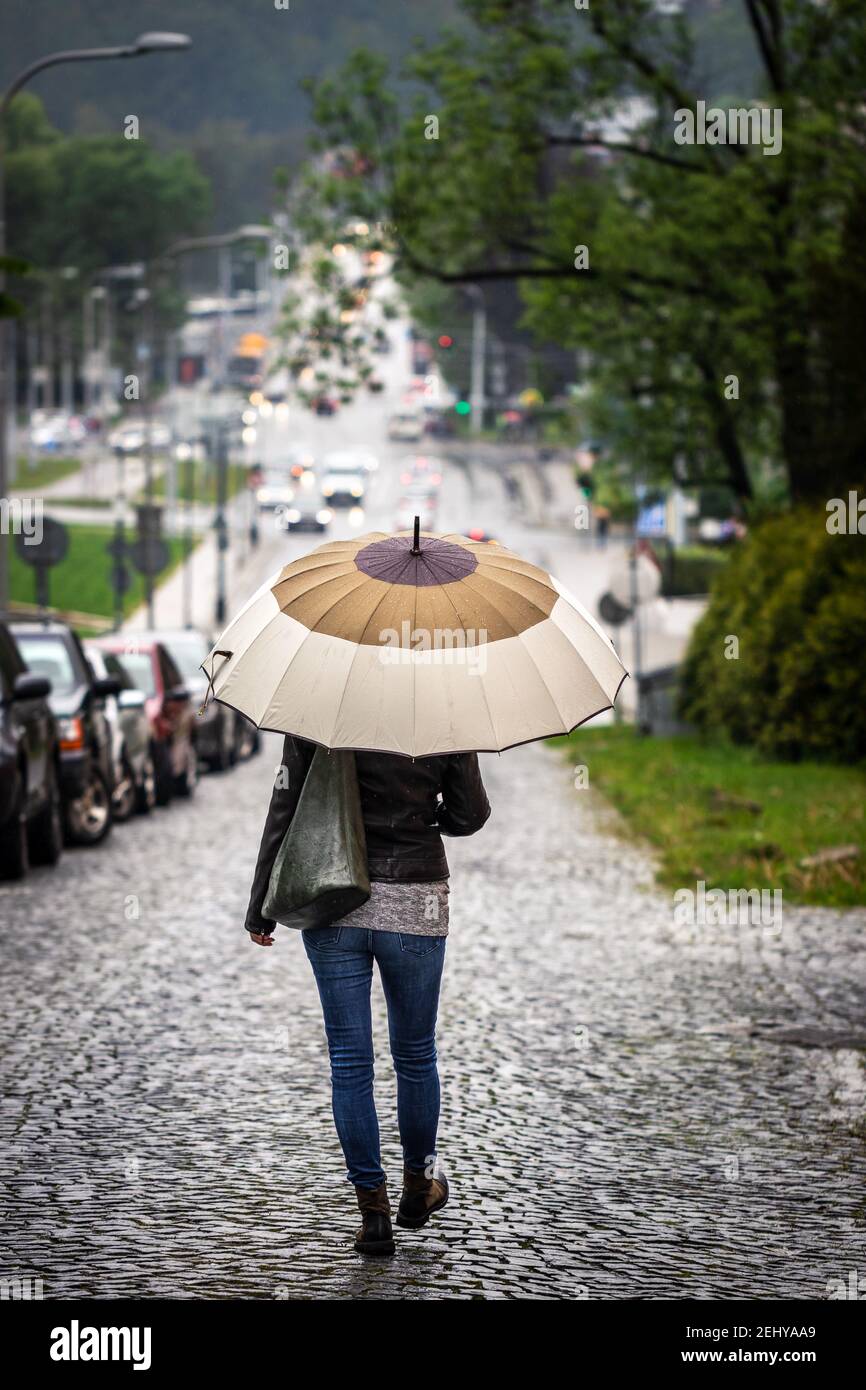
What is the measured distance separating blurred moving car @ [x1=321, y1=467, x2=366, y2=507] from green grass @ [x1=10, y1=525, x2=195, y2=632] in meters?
16.4

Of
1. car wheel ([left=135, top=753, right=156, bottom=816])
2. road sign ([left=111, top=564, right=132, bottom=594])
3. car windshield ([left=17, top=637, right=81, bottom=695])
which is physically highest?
car windshield ([left=17, top=637, right=81, bottom=695])

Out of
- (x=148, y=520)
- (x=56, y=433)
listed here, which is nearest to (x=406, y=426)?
(x=56, y=433)

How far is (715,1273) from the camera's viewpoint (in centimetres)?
584

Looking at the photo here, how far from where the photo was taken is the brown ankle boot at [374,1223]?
5.97 m

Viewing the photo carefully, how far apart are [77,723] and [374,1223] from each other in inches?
441

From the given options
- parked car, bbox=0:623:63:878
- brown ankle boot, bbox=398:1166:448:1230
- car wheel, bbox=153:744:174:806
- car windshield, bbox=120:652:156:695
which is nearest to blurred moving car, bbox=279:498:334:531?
Answer: car windshield, bbox=120:652:156:695

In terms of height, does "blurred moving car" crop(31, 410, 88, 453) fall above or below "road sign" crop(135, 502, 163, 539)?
above

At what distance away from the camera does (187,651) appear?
92.2ft

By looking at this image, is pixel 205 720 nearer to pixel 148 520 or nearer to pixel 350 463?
pixel 148 520

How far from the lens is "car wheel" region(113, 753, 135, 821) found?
1964cm

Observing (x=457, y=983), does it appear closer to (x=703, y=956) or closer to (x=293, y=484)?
(x=703, y=956)

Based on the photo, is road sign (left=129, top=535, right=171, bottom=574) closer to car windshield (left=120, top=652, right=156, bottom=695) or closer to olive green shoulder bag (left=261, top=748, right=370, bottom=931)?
car windshield (left=120, top=652, right=156, bottom=695)
